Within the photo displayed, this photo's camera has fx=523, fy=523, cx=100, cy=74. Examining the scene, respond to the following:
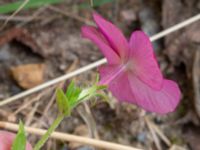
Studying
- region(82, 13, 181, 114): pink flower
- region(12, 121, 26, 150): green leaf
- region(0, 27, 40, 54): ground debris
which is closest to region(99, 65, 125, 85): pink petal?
region(82, 13, 181, 114): pink flower

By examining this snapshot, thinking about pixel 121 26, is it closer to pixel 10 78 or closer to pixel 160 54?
pixel 160 54

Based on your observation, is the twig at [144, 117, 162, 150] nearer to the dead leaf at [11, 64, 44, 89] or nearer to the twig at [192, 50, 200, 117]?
the twig at [192, 50, 200, 117]

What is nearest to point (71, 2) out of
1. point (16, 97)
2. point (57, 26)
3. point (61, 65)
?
point (57, 26)

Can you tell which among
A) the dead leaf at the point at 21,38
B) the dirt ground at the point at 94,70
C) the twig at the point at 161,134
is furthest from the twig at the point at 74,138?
the dead leaf at the point at 21,38

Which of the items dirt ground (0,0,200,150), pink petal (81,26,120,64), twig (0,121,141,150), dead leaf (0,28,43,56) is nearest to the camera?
pink petal (81,26,120,64)

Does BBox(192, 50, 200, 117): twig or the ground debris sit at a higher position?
the ground debris

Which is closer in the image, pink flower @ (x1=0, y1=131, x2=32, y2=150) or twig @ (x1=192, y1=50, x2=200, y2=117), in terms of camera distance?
pink flower @ (x1=0, y1=131, x2=32, y2=150)

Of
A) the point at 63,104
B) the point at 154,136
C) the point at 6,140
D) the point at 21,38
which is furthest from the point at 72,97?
the point at 21,38
